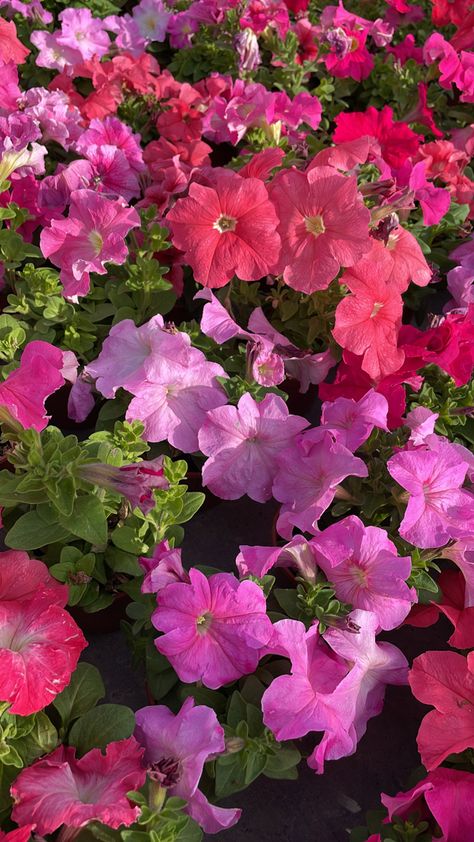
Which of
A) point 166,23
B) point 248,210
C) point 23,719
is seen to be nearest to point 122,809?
point 23,719

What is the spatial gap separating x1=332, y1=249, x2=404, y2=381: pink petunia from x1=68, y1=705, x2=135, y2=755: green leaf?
0.73m

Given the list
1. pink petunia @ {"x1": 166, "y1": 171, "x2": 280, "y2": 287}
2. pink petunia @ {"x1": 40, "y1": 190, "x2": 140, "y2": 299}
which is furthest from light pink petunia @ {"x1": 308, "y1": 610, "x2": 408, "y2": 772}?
pink petunia @ {"x1": 40, "y1": 190, "x2": 140, "y2": 299}

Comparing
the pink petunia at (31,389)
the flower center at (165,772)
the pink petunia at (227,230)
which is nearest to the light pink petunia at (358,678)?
the flower center at (165,772)

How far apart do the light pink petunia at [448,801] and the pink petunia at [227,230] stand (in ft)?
2.92

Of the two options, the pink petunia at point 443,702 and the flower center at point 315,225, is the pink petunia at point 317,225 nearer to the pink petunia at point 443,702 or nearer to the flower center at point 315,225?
the flower center at point 315,225

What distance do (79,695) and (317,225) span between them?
933 millimetres

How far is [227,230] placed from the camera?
1339 millimetres

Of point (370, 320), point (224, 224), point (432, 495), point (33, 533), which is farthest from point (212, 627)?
point (224, 224)

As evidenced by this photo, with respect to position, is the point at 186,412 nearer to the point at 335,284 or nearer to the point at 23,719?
the point at 335,284

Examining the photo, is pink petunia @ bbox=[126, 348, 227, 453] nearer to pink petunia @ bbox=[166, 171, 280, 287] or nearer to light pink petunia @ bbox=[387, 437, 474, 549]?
pink petunia @ bbox=[166, 171, 280, 287]

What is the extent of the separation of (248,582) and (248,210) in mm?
707

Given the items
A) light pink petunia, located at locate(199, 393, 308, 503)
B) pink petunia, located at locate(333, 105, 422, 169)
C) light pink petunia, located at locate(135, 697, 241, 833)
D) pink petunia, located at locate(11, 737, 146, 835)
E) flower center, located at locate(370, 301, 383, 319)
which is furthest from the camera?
pink petunia, located at locate(333, 105, 422, 169)

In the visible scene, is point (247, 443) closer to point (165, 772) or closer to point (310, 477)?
point (310, 477)

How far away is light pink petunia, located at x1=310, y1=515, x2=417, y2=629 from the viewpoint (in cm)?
107
